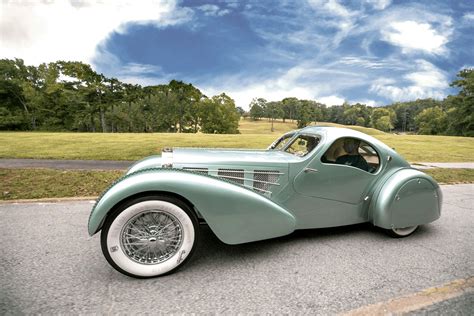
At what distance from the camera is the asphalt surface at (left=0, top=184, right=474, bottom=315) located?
2053mm

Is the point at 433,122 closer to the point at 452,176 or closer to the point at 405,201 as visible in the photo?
the point at 452,176

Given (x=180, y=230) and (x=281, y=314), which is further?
(x=180, y=230)

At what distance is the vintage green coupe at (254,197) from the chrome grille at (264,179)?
0.01 meters

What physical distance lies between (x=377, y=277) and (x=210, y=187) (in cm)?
183

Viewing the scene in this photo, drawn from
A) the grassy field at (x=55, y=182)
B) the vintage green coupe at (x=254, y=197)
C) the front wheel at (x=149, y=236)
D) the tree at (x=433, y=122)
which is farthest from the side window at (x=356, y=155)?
the tree at (x=433, y=122)

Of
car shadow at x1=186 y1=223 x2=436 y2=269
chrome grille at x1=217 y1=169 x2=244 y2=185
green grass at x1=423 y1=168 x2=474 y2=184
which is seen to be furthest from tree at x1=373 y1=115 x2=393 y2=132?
chrome grille at x1=217 y1=169 x2=244 y2=185

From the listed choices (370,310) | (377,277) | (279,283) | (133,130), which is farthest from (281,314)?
(133,130)

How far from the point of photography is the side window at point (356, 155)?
3297 millimetres

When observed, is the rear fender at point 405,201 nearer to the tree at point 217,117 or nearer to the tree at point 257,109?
the tree at point 217,117

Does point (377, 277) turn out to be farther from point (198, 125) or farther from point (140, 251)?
point (198, 125)

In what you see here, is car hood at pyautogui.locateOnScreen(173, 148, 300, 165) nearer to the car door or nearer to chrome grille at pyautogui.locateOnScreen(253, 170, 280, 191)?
chrome grille at pyautogui.locateOnScreen(253, 170, 280, 191)

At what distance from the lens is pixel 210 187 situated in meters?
2.54

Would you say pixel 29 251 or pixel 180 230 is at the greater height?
pixel 180 230

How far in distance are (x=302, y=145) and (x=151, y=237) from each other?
2.27 meters
